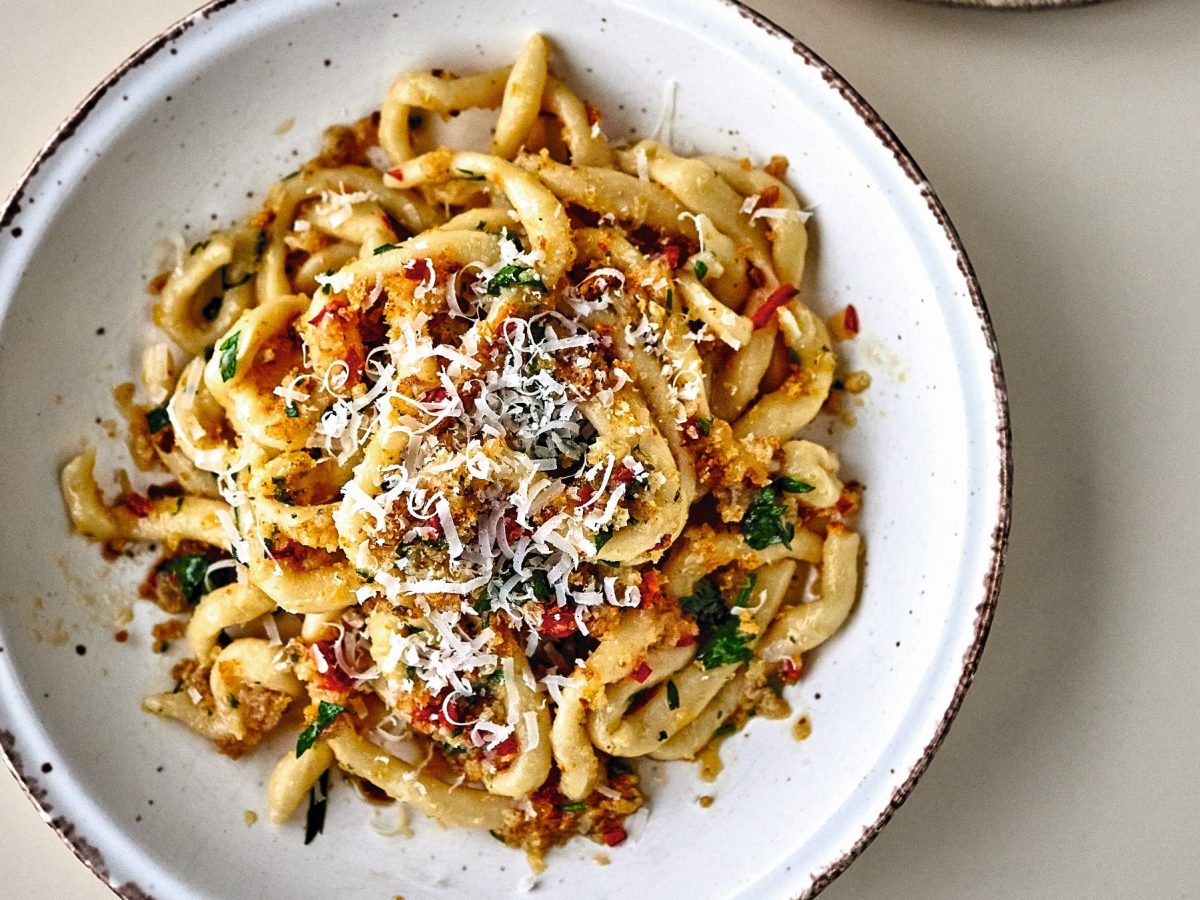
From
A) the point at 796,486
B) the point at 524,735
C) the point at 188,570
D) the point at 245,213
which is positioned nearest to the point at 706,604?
the point at 796,486

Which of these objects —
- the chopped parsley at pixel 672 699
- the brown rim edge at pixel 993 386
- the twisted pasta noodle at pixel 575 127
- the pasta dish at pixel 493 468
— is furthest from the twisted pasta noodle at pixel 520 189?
the chopped parsley at pixel 672 699

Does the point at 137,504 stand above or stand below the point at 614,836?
above

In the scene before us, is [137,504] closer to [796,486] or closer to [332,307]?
[332,307]

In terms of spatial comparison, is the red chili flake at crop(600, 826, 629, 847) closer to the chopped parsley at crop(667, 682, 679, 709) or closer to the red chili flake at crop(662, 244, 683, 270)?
the chopped parsley at crop(667, 682, 679, 709)

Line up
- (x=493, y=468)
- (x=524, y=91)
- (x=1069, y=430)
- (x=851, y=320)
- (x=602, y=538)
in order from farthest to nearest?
(x=1069, y=430) → (x=851, y=320) → (x=524, y=91) → (x=602, y=538) → (x=493, y=468)

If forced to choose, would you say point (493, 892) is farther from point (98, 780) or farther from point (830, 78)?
point (830, 78)

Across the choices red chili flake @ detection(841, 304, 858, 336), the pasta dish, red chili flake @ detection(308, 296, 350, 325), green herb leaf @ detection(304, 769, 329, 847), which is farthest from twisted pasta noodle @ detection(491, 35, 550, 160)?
green herb leaf @ detection(304, 769, 329, 847)

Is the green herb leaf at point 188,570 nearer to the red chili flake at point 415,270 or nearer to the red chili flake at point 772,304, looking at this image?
the red chili flake at point 415,270
